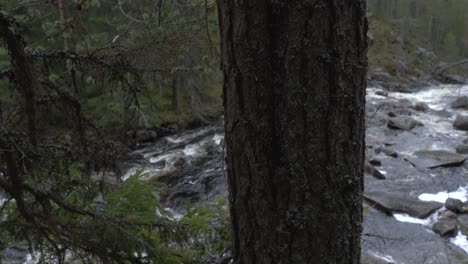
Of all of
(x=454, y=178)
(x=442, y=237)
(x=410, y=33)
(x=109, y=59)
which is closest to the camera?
(x=109, y=59)

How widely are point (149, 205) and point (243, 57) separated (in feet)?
7.30

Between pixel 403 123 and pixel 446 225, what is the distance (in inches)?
319

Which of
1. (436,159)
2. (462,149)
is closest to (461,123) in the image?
(462,149)

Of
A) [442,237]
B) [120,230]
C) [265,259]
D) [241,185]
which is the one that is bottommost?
[442,237]

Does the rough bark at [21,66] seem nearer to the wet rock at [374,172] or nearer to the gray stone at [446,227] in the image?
the gray stone at [446,227]

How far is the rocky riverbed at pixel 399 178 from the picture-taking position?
787 centimetres

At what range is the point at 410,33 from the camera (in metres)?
46.2

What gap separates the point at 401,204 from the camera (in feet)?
30.5

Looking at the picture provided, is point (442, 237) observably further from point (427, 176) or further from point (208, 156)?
point (208, 156)

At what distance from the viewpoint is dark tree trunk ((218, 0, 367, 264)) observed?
46.0 inches

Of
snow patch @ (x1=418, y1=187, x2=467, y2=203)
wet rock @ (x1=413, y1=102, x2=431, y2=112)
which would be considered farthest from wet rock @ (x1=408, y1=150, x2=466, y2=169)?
wet rock @ (x1=413, y1=102, x2=431, y2=112)

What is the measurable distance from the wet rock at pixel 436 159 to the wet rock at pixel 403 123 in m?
2.96

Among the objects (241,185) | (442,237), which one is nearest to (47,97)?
(241,185)

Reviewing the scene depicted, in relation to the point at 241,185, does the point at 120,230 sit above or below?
below
